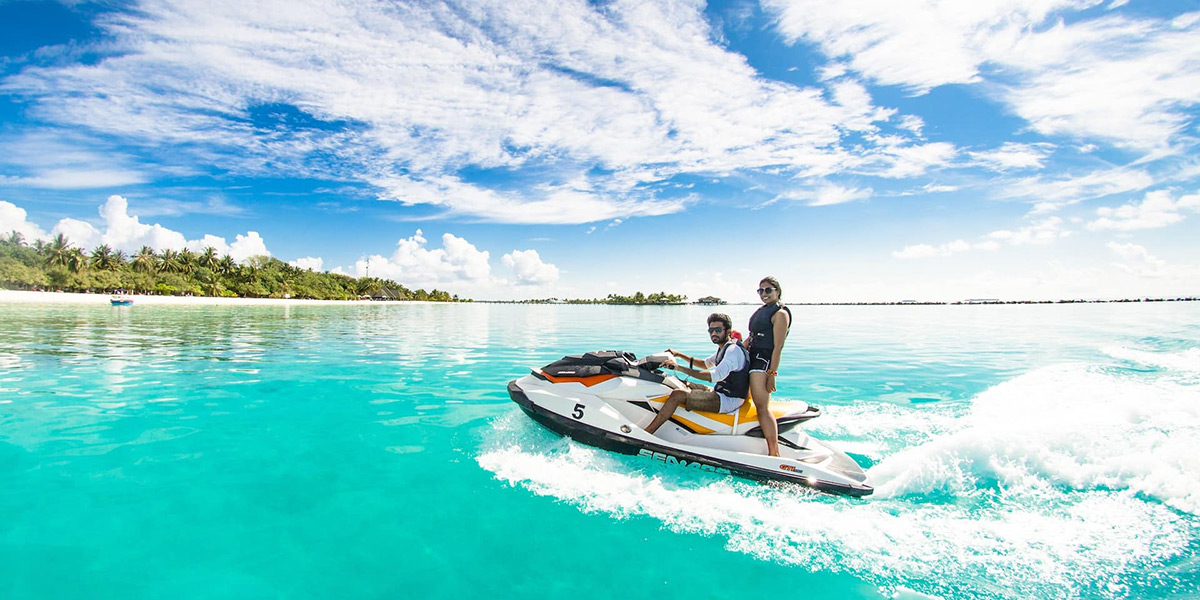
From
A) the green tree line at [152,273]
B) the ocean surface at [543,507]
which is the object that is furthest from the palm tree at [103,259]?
the ocean surface at [543,507]

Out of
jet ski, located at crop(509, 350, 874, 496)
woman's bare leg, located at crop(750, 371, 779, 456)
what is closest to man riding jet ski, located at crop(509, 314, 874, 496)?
jet ski, located at crop(509, 350, 874, 496)

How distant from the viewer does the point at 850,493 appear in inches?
198

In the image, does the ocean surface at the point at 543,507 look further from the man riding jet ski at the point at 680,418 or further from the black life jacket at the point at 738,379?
the black life jacket at the point at 738,379

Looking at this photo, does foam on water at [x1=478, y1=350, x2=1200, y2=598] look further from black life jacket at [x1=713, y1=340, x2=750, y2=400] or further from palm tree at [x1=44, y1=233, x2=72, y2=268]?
palm tree at [x1=44, y1=233, x2=72, y2=268]

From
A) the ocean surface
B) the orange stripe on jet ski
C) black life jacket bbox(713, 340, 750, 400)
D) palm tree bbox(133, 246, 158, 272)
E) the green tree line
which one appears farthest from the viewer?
palm tree bbox(133, 246, 158, 272)

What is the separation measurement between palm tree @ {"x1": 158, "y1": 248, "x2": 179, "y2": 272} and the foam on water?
104m

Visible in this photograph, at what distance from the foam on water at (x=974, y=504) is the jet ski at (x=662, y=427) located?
170 mm

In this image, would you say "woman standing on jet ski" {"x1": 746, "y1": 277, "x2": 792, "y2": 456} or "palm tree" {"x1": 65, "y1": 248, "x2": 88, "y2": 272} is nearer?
"woman standing on jet ski" {"x1": 746, "y1": 277, "x2": 792, "y2": 456}

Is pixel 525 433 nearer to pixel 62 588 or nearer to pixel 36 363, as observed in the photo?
pixel 62 588

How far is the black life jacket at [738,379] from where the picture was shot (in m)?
5.65

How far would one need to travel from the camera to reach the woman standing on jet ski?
5480 millimetres

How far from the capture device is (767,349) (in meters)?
5.57

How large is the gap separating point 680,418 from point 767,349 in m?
A: 1.32

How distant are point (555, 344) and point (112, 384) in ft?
45.6
